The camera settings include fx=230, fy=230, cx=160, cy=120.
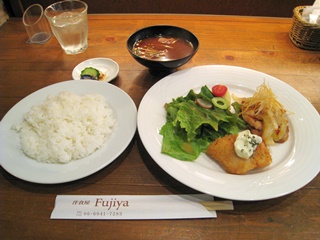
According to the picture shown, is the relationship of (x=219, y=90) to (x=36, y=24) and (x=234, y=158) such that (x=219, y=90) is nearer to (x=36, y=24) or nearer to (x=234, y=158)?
(x=234, y=158)

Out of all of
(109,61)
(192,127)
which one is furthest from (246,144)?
(109,61)

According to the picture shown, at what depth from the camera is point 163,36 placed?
89.6 inches

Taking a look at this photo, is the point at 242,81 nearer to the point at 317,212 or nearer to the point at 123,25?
the point at 317,212

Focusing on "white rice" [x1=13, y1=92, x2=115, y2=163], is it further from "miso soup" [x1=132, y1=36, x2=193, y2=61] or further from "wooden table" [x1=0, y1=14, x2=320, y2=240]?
"miso soup" [x1=132, y1=36, x2=193, y2=61]

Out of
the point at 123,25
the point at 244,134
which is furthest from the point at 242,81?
the point at 123,25

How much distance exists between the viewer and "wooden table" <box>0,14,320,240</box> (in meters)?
1.23

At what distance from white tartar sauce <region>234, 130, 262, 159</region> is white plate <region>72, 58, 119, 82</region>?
126 centimetres

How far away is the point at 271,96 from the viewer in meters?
1.68

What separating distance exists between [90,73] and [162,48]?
70 centimetres

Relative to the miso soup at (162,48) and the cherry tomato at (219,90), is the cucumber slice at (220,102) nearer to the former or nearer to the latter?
the cherry tomato at (219,90)

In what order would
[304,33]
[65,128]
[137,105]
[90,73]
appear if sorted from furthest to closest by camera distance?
[304,33]
[90,73]
[137,105]
[65,128]

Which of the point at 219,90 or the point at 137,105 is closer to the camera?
the point at 219,90

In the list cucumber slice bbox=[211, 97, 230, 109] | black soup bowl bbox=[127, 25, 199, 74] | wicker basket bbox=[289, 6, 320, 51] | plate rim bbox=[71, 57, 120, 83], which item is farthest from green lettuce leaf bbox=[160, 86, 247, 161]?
wicker basket bbox=[289, 6, 320, 51]

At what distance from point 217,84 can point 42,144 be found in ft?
4.71
